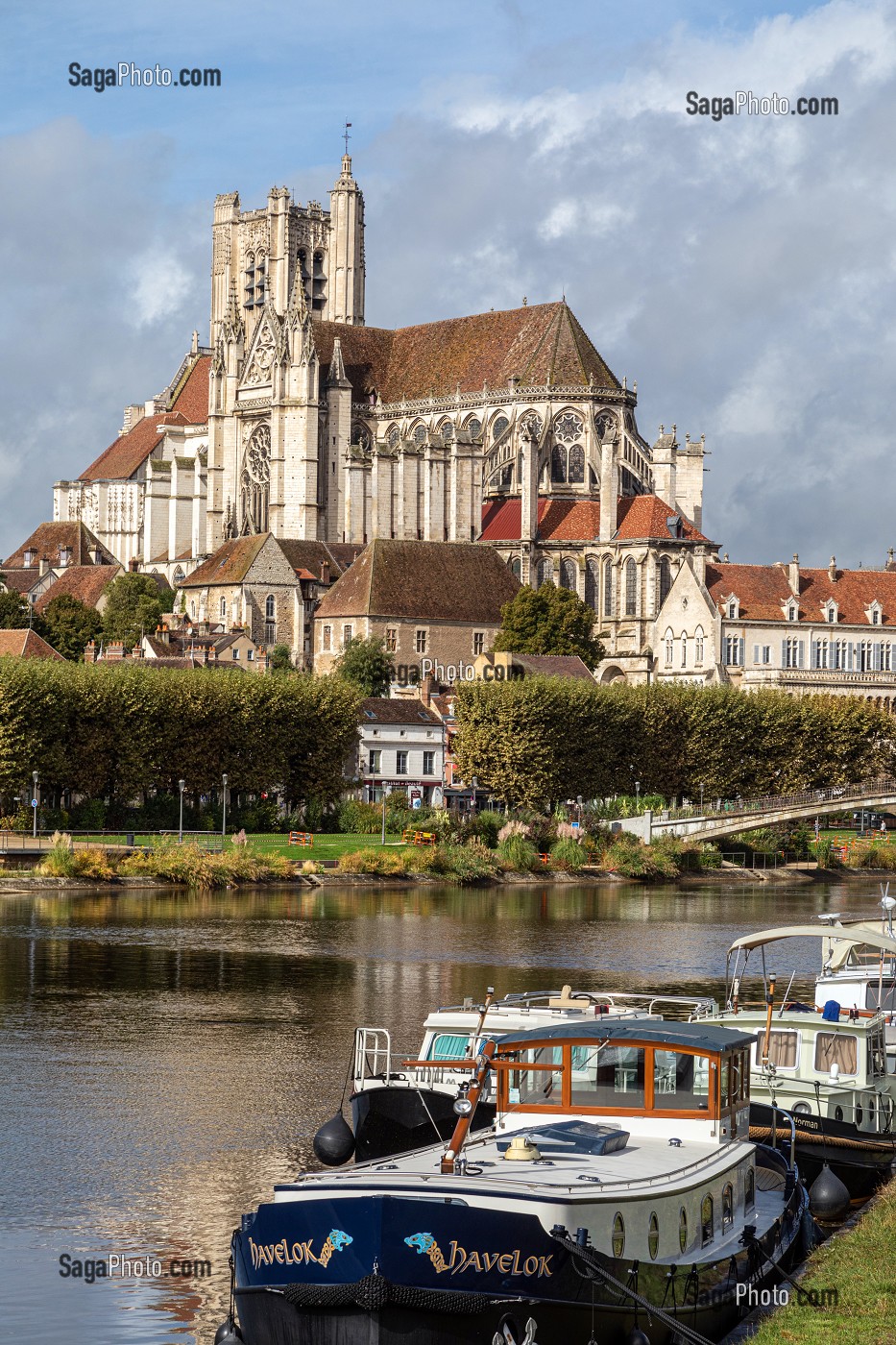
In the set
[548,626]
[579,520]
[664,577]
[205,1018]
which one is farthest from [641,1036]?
[579,520]

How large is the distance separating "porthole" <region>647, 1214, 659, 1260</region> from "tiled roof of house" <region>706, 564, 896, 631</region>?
110391 millimetres

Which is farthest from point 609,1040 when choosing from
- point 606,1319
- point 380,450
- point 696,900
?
point 380,450

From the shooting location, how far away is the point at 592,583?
464 feet

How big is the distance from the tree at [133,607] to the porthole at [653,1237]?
387 feet

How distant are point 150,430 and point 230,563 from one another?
169 feet

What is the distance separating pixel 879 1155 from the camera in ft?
87.4

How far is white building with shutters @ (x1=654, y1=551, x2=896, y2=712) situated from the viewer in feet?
416

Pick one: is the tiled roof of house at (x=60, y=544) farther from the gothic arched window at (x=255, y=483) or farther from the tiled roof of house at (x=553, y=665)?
the tiled roof of house at (x=553, y=665)

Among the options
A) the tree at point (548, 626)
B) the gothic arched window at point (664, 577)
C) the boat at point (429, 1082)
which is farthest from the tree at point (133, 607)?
the boat at point (429, 1082)

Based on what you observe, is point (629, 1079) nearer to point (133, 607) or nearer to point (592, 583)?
point (592, 583)

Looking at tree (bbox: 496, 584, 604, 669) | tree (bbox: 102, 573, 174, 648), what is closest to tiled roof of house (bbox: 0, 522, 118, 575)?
tree (bbox: 102, 573, 174, 648)

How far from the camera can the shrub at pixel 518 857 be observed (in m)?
80.7

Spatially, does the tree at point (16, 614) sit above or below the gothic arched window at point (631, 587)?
below

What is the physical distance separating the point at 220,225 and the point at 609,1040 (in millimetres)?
161347
